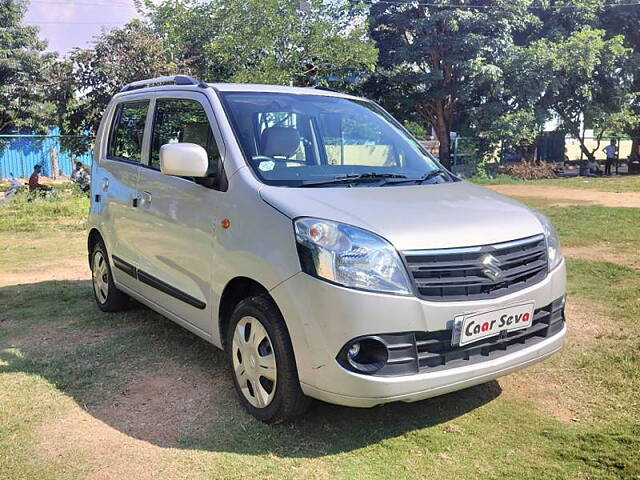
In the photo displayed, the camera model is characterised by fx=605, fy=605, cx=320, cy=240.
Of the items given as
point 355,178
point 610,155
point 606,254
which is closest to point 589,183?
point 610,155

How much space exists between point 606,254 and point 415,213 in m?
5.42

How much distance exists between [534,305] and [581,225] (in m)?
7.46

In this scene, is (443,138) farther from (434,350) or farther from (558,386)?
(434,350)

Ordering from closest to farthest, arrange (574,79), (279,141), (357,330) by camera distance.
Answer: (357,330), (279,141), (574,79)

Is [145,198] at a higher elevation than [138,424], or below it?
higher

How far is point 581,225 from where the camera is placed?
9883mm

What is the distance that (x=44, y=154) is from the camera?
16500mm

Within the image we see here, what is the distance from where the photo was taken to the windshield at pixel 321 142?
11.6ft

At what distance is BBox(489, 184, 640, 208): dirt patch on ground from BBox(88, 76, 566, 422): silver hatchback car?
10923 millimetres

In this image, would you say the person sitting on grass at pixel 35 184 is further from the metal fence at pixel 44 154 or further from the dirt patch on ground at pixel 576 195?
the dirt patch on ground at pixel 576 195

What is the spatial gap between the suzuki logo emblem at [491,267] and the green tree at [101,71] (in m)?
15.0

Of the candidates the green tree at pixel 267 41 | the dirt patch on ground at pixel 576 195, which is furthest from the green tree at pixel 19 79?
the dirt patch on ground at pixel 576 195

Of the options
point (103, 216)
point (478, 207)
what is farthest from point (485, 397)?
point (103, 216)

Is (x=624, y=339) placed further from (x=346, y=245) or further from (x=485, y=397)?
(x=346, y=245)
